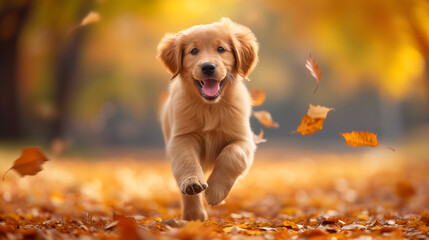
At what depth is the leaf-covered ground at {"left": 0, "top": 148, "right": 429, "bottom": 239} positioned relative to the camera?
131 inches

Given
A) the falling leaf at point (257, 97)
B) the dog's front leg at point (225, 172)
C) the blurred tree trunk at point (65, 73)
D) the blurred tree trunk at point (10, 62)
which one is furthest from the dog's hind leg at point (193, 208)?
the blurred tree trunk at point (65, 73)

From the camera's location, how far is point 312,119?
12.6 feet

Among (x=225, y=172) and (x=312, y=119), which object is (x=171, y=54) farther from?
(x=312, y=119)

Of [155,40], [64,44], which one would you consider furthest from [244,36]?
[155,40]

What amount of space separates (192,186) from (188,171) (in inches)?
8.6

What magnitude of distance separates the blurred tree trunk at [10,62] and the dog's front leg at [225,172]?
9.95m

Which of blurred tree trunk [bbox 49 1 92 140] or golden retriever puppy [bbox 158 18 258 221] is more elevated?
blurred tree trunk [bbox 49 1 92 140]

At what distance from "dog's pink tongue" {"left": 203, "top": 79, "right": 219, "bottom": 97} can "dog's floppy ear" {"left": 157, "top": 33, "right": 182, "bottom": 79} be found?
0.37m

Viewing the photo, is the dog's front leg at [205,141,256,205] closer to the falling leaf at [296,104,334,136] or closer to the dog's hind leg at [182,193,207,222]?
the falling leaf at [296,104,334,136]

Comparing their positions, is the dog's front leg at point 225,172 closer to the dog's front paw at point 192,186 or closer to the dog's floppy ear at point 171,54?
the dog's front paw at point 192,186

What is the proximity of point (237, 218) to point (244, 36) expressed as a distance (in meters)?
1.79

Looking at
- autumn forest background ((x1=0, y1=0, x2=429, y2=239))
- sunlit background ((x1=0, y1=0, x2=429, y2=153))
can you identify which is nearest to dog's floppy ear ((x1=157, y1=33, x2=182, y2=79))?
autumn forest background ((x1=0, y1=0, x2=429, y2=239))

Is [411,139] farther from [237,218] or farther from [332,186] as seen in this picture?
[237,218]

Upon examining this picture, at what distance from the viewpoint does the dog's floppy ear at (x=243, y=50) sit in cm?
417
